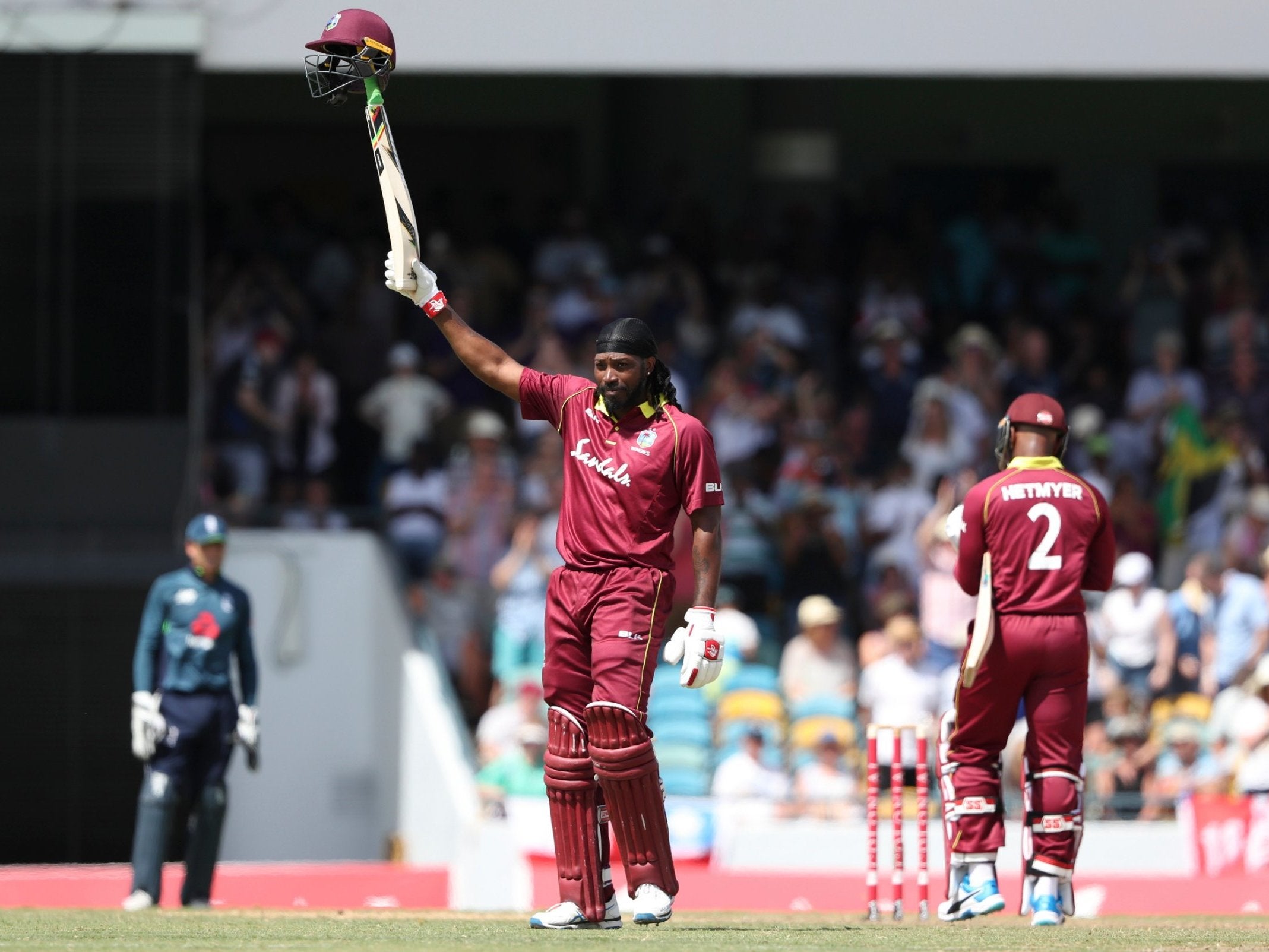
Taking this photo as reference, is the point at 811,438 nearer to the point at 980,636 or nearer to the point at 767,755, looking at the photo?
the point at 767,755

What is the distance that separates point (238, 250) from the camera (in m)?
17.8

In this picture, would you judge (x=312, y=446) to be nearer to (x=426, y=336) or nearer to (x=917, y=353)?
(x=426, y=336)

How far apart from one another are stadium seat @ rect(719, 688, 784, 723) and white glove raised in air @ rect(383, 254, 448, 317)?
21.4ft

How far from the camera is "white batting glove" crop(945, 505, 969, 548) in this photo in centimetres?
860

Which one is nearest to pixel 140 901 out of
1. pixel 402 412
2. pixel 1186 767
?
pixel 402 412

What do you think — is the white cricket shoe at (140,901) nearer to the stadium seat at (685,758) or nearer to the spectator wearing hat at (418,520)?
the stadium seat at (685,758)

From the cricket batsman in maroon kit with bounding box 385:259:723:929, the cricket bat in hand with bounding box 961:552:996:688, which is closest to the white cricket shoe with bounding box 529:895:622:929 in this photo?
the cricket batsman in maroon kit with bounding box 385:259:723:929

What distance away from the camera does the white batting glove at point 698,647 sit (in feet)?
24.6

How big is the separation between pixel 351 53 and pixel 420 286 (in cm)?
96

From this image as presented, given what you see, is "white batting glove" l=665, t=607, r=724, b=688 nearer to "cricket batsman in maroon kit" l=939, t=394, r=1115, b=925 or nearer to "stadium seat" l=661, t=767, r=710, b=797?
"cricket batsman in maroon kit" l=939, t=394, r=1115, b=925

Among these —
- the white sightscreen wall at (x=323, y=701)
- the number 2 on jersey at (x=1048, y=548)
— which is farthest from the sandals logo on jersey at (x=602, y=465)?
the white sightscreen wall at (x=323, y=701)

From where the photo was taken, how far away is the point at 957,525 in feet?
28.2

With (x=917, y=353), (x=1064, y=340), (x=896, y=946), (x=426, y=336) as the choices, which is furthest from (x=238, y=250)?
(x=896, y=946)

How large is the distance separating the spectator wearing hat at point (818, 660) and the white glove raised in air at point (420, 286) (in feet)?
22.5
